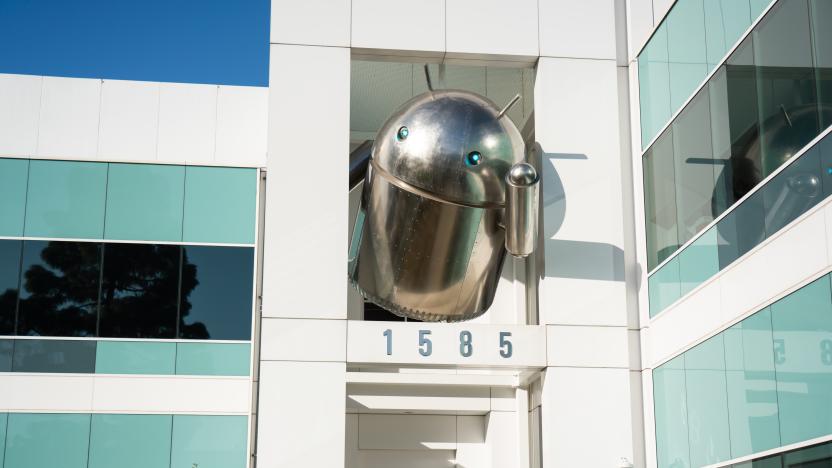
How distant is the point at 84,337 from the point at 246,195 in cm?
370

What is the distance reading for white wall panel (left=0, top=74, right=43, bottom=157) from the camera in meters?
20.4

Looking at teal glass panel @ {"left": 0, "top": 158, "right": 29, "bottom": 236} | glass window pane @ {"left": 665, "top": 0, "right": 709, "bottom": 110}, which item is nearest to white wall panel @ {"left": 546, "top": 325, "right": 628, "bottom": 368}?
glass window pane @ {"left": 665, "top": 0, "right": 709, "bottom": 110}

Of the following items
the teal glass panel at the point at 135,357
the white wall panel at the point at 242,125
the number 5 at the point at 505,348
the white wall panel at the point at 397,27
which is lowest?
the number 5 at the point at 505,348

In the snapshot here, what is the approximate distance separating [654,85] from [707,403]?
13.9 ft

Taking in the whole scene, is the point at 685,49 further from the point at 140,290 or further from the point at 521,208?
the point at 140,290

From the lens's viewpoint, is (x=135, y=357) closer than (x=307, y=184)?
No

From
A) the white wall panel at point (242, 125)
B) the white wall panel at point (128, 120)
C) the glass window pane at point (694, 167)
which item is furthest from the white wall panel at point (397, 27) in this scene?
the white wall panel at point (128, 120)

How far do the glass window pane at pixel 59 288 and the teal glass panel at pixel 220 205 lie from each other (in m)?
1.75

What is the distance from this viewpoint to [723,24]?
40.0 feet

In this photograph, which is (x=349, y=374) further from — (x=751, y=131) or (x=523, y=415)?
(x=751, y=131)

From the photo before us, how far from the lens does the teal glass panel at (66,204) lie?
65.1 feet

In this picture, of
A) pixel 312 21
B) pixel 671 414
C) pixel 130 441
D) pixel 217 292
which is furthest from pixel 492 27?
pixel 130 441

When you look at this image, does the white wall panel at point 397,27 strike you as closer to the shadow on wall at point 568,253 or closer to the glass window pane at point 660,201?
the shadow on wall at point 568,253

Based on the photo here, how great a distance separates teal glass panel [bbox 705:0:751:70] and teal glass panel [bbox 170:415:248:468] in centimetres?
1043
